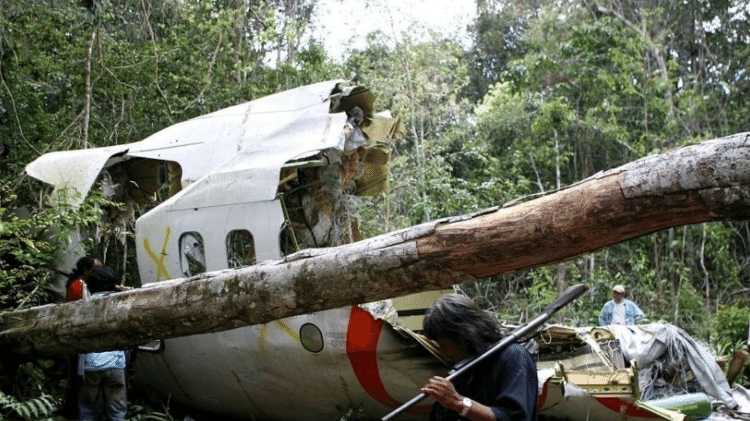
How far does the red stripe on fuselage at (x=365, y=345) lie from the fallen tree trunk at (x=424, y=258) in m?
1.62

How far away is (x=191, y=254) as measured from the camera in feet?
29.2

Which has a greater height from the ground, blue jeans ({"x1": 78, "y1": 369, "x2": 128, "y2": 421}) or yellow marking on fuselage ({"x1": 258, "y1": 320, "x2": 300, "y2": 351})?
yellow marking on fuselage ({"x1": 258, "y1": 320, "x2": 300, "y2": 351})

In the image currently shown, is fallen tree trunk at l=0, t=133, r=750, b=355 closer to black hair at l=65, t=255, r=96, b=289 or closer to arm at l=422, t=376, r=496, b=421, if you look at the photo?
black hair at l=65, t=255, r=96, b=289

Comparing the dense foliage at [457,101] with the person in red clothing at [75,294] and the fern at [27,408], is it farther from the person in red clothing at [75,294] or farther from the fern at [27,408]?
the person in red clothing at [75,294]

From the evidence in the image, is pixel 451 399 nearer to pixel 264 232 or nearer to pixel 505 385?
pixel 505 385

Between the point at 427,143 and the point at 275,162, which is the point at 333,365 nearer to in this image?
the point at 275,162

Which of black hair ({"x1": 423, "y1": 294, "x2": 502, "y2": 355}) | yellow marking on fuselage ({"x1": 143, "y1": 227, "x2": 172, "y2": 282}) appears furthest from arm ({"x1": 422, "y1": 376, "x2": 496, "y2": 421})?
yellow marking on fuselage ({"x1": 143, "y1": 227, "x2": 172, "y2": 282})

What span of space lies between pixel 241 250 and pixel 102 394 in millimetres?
2396

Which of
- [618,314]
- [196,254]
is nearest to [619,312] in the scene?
[618,314]

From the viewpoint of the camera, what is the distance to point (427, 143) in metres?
20.8

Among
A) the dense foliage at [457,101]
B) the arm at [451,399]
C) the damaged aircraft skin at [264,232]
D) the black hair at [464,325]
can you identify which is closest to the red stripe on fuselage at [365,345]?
the damaged aircraft skin at [264,232]

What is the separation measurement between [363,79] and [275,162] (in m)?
12.7

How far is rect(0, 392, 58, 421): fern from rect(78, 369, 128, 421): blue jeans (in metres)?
0.28

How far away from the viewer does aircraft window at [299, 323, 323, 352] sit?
8.00 metres
